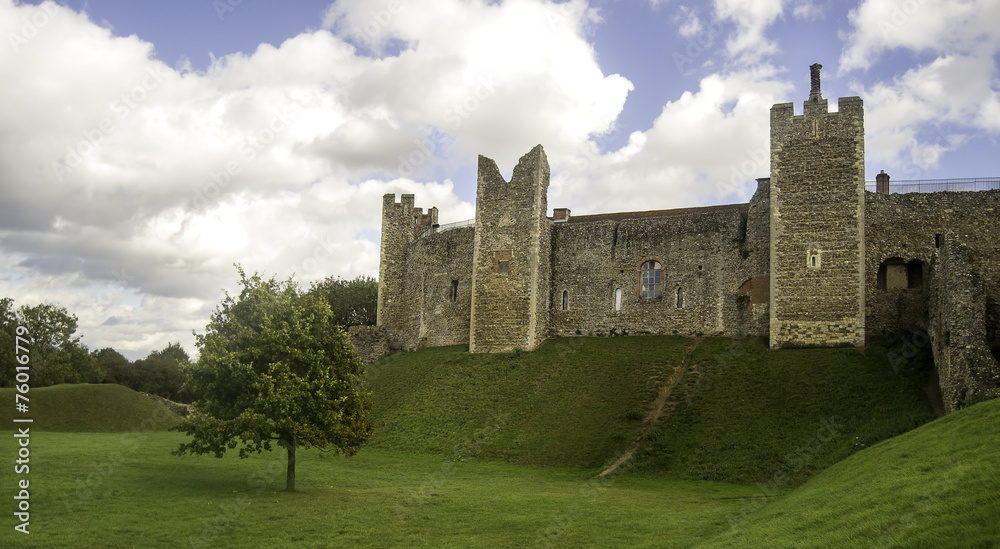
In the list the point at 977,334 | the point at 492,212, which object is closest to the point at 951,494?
the point at 977,334

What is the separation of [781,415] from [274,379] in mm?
19622

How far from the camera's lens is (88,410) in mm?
42125

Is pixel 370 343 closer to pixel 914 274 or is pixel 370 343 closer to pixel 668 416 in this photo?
pixel 668 416

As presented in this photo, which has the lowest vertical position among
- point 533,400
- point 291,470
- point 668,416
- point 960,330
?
point 291,470

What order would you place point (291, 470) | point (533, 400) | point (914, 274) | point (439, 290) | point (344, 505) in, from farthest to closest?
point (439, 290), point (533, 400), point (914, 274), point (291, 470), point (344, 505)

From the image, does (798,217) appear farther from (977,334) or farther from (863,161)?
(977,334)

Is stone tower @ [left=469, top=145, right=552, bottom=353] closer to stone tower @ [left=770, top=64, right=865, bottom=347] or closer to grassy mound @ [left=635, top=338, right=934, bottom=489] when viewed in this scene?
grassy mound @ [left=635, top=338, right=934, bottom=489]

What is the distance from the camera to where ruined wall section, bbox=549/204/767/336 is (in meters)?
41.0

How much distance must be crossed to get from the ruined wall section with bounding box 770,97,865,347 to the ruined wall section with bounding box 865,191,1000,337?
3.76 ft

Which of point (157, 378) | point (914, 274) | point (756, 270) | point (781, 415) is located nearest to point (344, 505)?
point (781, 415)

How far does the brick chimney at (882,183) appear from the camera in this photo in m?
37.3

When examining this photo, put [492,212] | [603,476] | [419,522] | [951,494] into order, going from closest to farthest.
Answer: [951,494] < [419,522] < [603,476] < [492,212]

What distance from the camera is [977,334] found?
26547mm

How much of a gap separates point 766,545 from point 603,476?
14685mm
